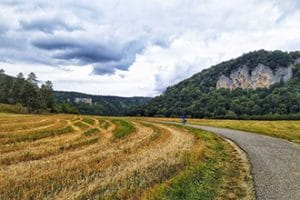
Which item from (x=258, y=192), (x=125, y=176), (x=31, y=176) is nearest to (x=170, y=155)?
(x=125, y=176)

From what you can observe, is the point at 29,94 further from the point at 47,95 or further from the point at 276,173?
the point at 276,173

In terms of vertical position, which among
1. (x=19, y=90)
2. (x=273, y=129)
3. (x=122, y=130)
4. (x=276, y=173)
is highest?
(x=19, y=90)

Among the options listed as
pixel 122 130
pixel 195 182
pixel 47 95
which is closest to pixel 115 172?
pixel 195 182

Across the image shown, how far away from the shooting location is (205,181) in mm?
12203

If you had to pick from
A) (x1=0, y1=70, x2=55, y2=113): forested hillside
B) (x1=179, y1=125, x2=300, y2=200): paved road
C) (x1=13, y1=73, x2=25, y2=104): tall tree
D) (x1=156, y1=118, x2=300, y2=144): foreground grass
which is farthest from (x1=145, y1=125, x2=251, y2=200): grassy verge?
(x1=13, y1=73, x2=25, y2=104): tall tree

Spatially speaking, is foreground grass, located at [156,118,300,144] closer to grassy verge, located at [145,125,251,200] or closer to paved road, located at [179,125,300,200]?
paved road, located at [179,125,300,200]

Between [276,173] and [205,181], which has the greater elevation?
[276,173]

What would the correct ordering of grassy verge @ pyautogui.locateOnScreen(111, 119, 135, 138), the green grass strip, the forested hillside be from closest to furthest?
the green grass strip < grassy verge @ pyautogui.locateOnScreen(111, 119, 135, 138) < the forested hillside

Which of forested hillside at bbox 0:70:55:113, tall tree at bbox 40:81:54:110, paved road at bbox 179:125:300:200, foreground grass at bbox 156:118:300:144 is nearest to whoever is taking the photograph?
paved road at bbox 179:125:300:200

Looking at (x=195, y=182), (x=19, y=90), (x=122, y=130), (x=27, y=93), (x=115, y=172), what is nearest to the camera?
(x=195, y=182)

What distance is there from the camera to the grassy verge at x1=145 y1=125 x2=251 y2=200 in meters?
10.3

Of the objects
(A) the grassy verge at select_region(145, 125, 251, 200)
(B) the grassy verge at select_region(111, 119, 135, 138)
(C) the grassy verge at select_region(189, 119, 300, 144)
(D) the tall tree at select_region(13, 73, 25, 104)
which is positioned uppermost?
(D) the tall tree at select_region(13, 73, 25, 104)

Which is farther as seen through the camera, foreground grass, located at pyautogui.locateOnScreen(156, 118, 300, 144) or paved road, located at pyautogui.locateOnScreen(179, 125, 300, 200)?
foreground grass, located at pyautogui.locateOnScreen(156, 118, 300, 144)

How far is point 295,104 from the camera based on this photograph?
107875 mm
